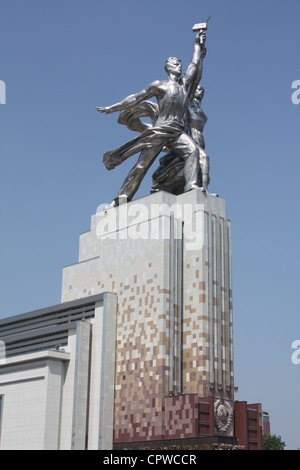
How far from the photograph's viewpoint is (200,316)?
32719mm

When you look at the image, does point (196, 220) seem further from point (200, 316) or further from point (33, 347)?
point (33, 347)

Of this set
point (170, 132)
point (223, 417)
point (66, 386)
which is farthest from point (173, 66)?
point (223, 417)

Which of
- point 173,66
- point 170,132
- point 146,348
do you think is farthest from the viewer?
point 173,66

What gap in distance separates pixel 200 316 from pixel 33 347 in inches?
356

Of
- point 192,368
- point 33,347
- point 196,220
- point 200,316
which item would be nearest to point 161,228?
point 196,220

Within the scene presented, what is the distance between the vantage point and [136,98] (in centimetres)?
3853

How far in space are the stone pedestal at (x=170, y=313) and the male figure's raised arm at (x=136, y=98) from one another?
5.89 m

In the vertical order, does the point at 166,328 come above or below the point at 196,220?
below

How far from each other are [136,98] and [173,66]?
2581 mm

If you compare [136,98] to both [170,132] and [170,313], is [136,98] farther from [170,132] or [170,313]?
[170,313]

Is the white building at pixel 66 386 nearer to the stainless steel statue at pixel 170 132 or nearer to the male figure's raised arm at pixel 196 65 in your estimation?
the stainless steel statue at pixel 170 132

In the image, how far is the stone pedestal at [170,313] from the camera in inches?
1248
